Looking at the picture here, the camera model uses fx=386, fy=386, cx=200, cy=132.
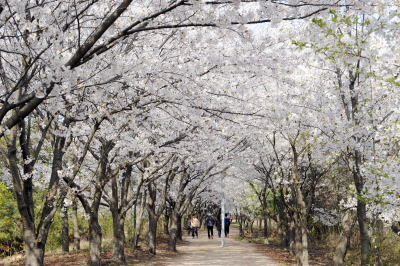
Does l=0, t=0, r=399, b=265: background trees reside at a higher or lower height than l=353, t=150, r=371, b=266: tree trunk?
higher

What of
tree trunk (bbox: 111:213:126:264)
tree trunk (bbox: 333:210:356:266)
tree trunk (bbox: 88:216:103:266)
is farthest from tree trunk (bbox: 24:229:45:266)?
tree trunk (bbox: 333:210:356:266)

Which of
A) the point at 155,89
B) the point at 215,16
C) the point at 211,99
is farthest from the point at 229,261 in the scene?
the point at 215,16

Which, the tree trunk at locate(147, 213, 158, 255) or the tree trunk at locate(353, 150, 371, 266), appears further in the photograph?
the tree trunk at locate(147, 213, 158, 255)

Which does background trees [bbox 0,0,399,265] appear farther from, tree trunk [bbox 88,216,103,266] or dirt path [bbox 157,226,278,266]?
dirt path [bbox 157,226,278,266]

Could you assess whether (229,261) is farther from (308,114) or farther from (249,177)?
(249,177)

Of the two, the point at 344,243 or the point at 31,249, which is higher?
the point at 31,249

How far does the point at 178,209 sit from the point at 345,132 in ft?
39.5

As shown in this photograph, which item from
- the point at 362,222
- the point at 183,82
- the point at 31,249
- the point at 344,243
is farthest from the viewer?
the point at 344,243

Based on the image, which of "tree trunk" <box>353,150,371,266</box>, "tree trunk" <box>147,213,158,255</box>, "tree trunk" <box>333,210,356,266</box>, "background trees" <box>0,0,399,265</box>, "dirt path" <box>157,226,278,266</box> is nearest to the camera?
"background trees" <box>0,0,399,265</box>

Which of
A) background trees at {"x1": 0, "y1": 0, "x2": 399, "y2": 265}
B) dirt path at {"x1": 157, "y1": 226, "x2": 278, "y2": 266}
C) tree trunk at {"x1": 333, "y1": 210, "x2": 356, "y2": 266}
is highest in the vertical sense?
background trees at {"x1": 0, "y1": 0, "x2": 399, "y2": 265}

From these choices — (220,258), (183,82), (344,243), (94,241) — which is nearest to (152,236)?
(220,258)

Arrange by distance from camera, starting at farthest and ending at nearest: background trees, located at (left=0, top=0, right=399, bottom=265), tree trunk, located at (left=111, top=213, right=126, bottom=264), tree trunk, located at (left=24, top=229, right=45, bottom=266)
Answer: tree trunk, located at (left=111, top=213, right=126, bottom=264) < tree trunk, located at (left=24, top=229, right=45, bottom=266) < background trees, located at (left=0, top=0, right=399, bottom=265)

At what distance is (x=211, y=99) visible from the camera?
985 cm

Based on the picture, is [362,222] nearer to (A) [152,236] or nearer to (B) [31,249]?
(B) [31,249]
